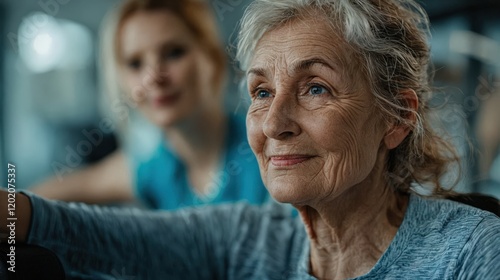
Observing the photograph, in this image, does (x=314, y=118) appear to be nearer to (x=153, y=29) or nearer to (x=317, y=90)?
(x=317, y=90)

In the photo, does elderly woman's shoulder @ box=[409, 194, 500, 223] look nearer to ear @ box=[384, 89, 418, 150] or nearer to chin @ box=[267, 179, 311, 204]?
ear @ box=[384, 89, 418, 150]

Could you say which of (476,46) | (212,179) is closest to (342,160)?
(212,179)

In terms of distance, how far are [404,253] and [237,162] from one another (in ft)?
3.85

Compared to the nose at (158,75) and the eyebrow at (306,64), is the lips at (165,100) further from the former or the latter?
the eyebrow at (306,64)

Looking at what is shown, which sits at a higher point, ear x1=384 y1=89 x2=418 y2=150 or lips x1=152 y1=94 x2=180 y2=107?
ear x1=384 y1=89 x2=418 y2=150

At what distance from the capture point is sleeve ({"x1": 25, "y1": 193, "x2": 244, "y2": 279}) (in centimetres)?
126

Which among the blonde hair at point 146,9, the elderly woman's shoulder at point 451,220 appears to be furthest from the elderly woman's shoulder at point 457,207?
the blonde hair at point 146,9

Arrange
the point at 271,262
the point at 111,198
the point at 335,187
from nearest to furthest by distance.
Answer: the point at 335,187, the point at 271,262, the point at 111,198

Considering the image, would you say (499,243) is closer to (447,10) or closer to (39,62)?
(447,10)

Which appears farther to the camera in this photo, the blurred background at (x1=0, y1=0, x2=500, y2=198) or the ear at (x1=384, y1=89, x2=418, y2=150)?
the blurred background at (x1=0, y1=0, x2=500, y2=198)

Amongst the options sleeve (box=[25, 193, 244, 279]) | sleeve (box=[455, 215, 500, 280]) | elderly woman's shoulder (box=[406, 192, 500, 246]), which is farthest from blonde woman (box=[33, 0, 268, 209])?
sleeve (box=[455, 215, 500, 280])

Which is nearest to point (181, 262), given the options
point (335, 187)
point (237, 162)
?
point (335, 187)

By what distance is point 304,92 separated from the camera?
117 cm

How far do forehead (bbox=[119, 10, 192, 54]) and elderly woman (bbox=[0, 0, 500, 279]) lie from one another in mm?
1010
